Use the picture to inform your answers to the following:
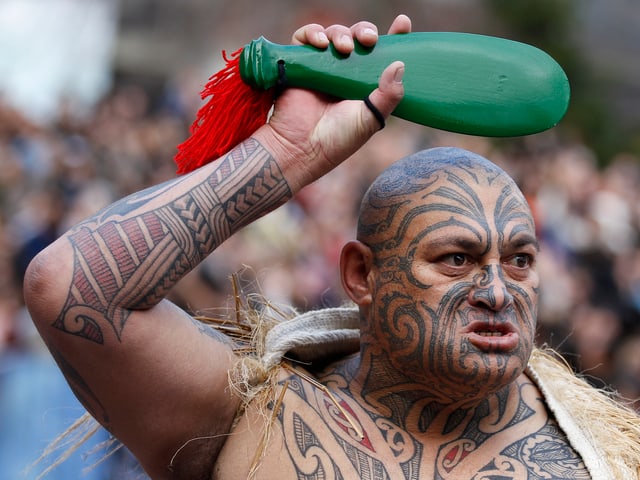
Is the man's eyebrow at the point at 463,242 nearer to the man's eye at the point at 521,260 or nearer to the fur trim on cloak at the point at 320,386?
the man's eye at the point at 521,260

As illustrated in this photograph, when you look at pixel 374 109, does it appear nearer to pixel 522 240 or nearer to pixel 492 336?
pixel 522 240

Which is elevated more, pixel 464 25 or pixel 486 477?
pixel 486 477

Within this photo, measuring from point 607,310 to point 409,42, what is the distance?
461cm

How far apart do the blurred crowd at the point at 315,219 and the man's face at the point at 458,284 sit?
216 cm

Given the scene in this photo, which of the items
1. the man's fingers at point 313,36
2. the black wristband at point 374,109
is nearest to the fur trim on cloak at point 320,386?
the black wristband at point 374,109

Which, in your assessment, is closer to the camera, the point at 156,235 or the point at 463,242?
the point at 156,235

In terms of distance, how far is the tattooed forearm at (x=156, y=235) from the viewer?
2752 mm

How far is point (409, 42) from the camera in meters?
3.02

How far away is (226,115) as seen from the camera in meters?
3.03

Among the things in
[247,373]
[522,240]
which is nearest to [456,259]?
[522,240]

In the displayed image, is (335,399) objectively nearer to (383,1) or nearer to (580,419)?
(580,419)

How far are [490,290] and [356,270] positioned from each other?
1.62 ft

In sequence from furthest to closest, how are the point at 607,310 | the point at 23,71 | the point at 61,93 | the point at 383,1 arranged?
the point at 383,1, the point at 23,71, the point at 61,93, the point at 607,310

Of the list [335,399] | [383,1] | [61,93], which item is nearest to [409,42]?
[335,399]
